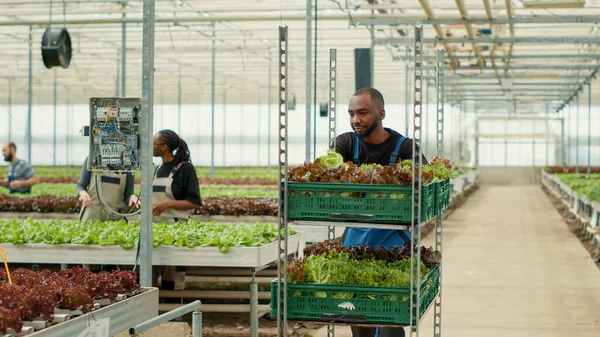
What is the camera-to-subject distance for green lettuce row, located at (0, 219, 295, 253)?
5.55 metres

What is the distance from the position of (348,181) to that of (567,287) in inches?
239

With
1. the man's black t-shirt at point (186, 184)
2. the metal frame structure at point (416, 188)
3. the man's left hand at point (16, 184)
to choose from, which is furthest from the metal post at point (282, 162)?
the man's left hand at point (16, 184)

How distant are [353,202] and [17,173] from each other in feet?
31.3

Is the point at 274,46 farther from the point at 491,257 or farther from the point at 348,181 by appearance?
the point at 348,181

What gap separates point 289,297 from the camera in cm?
358

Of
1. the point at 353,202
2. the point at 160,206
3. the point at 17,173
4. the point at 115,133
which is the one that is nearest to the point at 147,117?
the point at 115,133

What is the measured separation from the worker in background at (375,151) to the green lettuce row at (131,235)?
1449 millimetres

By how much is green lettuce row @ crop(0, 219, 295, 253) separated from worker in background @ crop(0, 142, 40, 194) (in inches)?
221

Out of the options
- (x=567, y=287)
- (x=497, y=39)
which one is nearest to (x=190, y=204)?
(x=567, y=287)

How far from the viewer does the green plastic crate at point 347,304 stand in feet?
11.5

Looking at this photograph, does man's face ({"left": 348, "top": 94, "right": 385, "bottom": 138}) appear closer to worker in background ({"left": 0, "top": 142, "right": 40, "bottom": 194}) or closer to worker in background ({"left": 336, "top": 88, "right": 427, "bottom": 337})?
worker in background ({"left": 336, "top": 88, "right": 427, "bottom": 337})

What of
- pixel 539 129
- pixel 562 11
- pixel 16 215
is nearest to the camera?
pixel 16 215

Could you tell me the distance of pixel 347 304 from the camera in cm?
352

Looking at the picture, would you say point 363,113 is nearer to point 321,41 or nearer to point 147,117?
point 147,117
